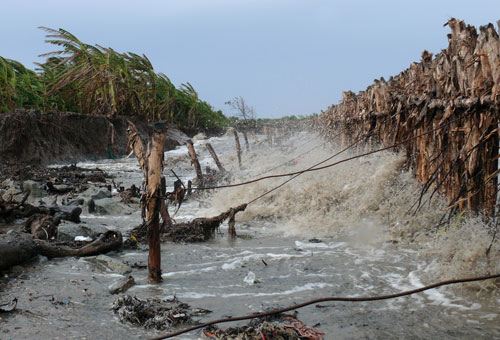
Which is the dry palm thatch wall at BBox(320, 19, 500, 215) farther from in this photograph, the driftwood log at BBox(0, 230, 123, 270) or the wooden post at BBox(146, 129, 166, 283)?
the driftwood log at BBox(0, 230, 123, 270)

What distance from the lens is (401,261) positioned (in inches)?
208

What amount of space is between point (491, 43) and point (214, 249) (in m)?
3.98

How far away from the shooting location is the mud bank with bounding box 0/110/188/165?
1577 cm

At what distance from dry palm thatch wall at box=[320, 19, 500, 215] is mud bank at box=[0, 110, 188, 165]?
12.8 metres

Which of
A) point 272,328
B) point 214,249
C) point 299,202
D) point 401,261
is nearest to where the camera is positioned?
point 272,328

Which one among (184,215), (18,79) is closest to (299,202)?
(184,215)

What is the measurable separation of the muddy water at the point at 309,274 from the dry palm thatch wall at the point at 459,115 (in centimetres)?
84

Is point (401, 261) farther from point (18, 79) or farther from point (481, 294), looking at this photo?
point (18, 79)

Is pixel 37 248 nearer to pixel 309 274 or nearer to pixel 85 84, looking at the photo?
pixel 309 274

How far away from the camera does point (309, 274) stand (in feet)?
16.3

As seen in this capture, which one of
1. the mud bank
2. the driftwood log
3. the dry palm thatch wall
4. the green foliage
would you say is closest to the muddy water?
the driftwood log

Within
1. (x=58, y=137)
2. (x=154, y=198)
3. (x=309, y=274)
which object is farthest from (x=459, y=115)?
(x=58, y=137)

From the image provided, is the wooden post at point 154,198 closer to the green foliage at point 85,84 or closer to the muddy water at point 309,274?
the muddy water at point 309,274

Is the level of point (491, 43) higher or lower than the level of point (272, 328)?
higher
